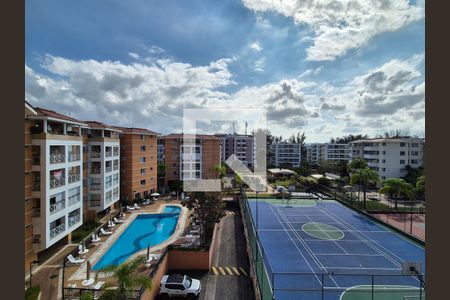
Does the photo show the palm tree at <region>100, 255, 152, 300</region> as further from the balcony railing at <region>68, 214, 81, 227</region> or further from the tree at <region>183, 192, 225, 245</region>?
the balcony railing at <region>68, 214, 81, 227</region>

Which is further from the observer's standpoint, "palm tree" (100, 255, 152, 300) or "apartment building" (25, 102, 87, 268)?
"apartment building" (25, 102, 87, 268)

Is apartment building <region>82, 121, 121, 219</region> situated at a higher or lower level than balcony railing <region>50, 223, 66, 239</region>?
higher

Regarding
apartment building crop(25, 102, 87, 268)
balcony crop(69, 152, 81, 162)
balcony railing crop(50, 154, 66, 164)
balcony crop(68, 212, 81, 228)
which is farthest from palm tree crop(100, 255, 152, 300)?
balcony crop(69, 152, 81, 162)

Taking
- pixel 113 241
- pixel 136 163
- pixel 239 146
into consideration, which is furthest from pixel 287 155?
pixel 113 241

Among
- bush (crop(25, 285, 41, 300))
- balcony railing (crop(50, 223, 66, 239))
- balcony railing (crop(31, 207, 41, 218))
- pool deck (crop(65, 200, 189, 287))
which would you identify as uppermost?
balcony railing (crop(31, 207, 41, 218))

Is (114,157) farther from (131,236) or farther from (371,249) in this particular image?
(371,249)

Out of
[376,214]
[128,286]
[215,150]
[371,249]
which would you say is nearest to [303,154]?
[215,150]

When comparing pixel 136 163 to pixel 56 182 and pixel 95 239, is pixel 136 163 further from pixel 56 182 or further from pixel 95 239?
pixel 56 182
